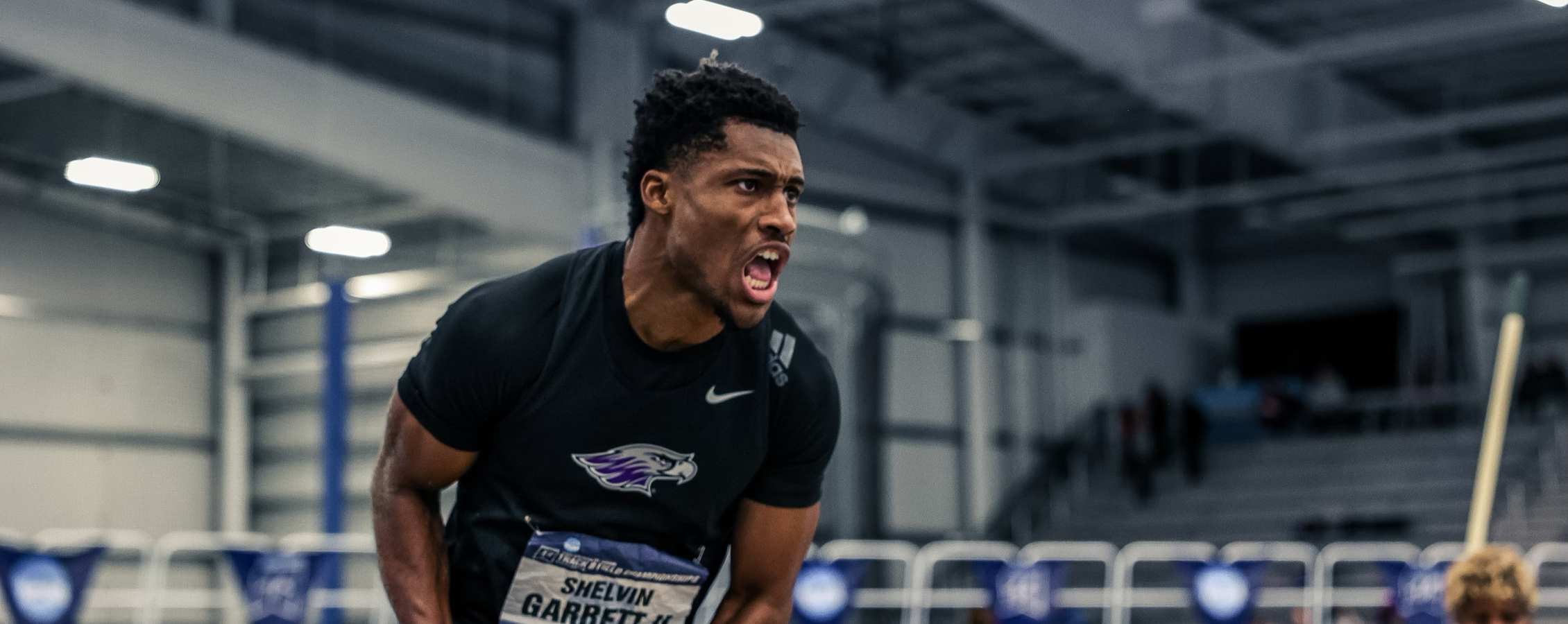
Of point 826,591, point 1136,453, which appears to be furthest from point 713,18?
point 1136,453

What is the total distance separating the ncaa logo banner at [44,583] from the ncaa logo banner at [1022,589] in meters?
5.57

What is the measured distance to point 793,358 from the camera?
2854 mm

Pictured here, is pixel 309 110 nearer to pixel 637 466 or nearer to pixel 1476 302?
pixel 637 466

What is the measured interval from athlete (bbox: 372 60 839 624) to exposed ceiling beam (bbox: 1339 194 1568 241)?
27.1 m

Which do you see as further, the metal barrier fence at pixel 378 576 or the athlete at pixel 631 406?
the metal barrier fence at pixel 378 576

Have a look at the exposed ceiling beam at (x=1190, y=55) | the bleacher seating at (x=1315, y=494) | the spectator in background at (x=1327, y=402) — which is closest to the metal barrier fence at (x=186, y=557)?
the exposed ceiling beam at (x=1190, y=55)

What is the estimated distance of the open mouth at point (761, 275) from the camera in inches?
101

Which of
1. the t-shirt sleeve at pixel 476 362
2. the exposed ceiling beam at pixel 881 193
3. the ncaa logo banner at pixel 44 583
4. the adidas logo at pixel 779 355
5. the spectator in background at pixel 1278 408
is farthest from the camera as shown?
the spectator in background at pixel 1278 408

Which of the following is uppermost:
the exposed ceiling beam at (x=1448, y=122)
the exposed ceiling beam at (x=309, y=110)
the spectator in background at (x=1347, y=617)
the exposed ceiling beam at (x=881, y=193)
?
the exposed ceiling beam at (x=881, y=193)

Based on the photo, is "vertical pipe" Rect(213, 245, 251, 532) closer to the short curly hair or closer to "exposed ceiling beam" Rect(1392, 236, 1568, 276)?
the short curly hair

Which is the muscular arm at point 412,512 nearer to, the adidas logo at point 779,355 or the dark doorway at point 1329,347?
the adidas logo at point 779,355

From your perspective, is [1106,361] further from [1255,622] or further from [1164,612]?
[1255,622]

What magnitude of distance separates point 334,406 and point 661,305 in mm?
11936

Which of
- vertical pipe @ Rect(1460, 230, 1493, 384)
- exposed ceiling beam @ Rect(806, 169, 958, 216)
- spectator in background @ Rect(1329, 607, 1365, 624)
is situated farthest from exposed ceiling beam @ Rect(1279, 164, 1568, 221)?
spectator in background @ Rect(1329, 607, 1365, 624)
